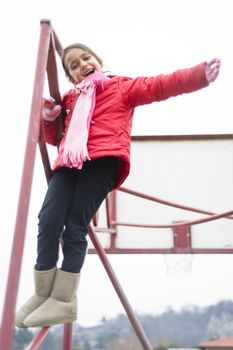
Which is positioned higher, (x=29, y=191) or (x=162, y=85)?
(x=162, y=85)

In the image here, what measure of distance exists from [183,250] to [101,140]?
111 centimetres

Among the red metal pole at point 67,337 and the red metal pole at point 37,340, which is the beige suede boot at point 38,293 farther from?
the red metal pole at point 67,337

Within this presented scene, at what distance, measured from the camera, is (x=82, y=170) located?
0.89 meters

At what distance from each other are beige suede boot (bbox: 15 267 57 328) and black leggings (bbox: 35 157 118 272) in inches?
0.5

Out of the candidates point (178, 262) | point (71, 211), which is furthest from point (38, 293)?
point (178, 262)

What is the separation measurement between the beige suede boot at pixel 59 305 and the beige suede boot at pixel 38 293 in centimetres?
1

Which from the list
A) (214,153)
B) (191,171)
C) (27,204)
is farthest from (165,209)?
(27,204)

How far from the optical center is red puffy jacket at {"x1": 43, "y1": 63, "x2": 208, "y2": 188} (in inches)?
31.4

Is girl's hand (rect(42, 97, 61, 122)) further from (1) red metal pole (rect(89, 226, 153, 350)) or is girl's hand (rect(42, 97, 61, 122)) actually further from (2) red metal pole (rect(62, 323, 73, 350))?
(2) red metal pole (rect(62, 323, 73, 350))

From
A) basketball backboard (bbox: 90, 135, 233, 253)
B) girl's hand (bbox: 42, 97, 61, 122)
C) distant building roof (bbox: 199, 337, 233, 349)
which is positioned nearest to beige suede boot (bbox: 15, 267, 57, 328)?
girl's hand (bbox: 42, 97, 61, 122)

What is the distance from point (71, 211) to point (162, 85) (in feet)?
0.97

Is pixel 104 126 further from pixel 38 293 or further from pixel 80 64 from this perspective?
pixel 38 293

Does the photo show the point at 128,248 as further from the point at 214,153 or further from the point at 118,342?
the point at 118,342

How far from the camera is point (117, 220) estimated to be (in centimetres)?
198
